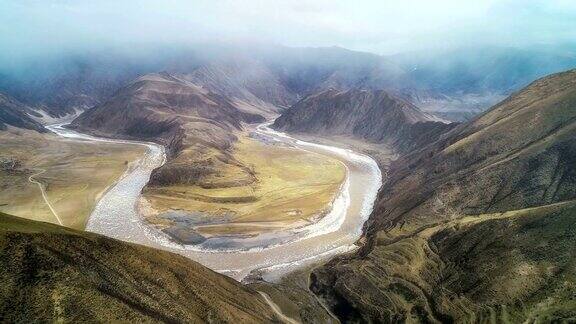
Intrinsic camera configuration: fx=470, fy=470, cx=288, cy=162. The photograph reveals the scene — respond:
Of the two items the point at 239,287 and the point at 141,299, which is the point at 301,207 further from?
the point at 141,299

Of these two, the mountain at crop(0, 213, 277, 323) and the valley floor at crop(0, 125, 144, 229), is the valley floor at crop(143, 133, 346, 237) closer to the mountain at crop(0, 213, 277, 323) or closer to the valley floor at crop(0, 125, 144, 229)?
the valley floor at crop(0, 125, 144, 229)

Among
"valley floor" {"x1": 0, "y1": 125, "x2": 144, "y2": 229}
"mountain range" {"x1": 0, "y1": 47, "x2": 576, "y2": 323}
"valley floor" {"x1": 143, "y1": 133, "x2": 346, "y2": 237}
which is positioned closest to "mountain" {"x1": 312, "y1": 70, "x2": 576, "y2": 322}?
"mountain range" {"x1": 0, "y1": 47, "x2": 576, "y2": 323}

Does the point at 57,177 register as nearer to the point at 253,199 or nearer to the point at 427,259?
the point at 253,199

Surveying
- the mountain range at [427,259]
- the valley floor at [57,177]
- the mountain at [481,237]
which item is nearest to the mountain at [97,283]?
the mountain range at [427,259]

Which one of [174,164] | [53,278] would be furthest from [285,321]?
[174,164]

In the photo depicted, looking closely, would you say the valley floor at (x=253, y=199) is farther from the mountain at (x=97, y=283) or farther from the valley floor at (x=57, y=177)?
the mountain at (x=97, y=283)
